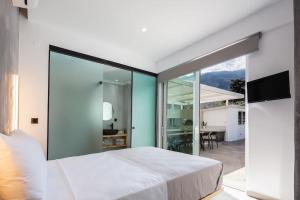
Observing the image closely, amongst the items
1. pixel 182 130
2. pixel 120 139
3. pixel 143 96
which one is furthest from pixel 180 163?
pixel 120 139

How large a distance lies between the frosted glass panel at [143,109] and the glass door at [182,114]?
1.10 ft

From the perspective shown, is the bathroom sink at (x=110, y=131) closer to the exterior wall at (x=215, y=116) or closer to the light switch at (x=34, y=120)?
the light switch at (x=34, y=120)

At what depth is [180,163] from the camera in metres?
1.95

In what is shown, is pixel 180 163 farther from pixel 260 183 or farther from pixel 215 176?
pixel 260 183

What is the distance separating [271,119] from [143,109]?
2.60 metres

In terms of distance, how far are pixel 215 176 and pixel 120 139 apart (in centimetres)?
346

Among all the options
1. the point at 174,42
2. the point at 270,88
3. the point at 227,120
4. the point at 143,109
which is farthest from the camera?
the point at 227,120

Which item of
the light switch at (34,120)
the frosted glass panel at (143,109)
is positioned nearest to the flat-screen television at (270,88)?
the frosted glass panel at (143,109)

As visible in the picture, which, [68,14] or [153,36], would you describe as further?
[153,36]

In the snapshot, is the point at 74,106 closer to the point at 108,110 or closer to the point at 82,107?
the point at 82,107

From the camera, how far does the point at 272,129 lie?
231 centimetres

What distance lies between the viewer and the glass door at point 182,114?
371cm

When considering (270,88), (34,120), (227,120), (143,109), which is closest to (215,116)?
(227,120)

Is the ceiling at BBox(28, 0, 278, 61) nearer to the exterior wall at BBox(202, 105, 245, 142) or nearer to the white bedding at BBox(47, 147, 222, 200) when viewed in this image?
the white bedding at BBox(47, 147, 222, 200)
